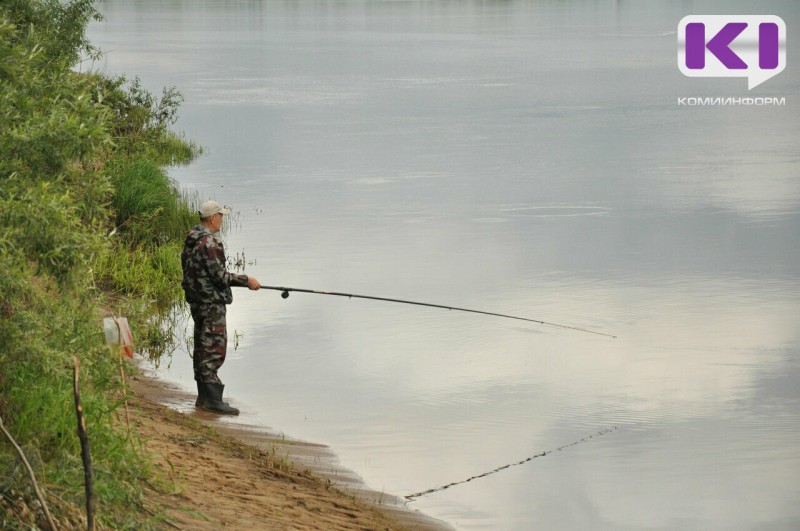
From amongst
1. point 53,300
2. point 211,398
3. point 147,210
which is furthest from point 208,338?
point 147,210

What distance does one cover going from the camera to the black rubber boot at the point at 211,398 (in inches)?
428

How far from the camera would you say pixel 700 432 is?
11.4 m

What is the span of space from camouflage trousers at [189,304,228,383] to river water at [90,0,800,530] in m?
0.86

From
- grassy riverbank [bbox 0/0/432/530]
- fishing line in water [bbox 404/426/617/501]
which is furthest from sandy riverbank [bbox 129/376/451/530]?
fishing line in water [bbox 404/426/617/501]

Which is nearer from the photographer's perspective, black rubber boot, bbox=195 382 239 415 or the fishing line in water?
the fishing line in water

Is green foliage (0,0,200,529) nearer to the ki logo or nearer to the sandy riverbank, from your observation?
the sandy riverbank

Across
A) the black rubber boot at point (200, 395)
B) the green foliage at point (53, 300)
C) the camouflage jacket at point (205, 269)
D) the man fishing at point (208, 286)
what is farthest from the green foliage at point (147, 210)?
the green foliage at point (53, 300)

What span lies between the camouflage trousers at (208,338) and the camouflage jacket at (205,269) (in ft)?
0.30

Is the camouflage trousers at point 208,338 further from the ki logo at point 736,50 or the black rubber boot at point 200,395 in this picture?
the ki logo at point 736,50

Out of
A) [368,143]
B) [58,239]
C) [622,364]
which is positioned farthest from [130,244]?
[368,143]

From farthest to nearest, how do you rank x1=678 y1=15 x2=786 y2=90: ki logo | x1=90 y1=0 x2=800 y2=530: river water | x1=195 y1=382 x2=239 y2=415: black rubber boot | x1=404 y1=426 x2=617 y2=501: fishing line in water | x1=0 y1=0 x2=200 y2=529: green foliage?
x1=678 y1=15 x2=786 y2=90: ki logo, x1=195 y1=382 x2=239 y2=415: black rubber boot, x1=90 y1=0 x2=800 y2=530: river water, x1=404 y1=426 x2=617 y2=501: fishing line in water, x1=0 y1=0 x2=200 y2=529: green foliage

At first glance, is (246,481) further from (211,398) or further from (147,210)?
(147,210)

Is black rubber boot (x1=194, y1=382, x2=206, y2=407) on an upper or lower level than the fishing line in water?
upper

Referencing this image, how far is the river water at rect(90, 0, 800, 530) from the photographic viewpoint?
10352mm
